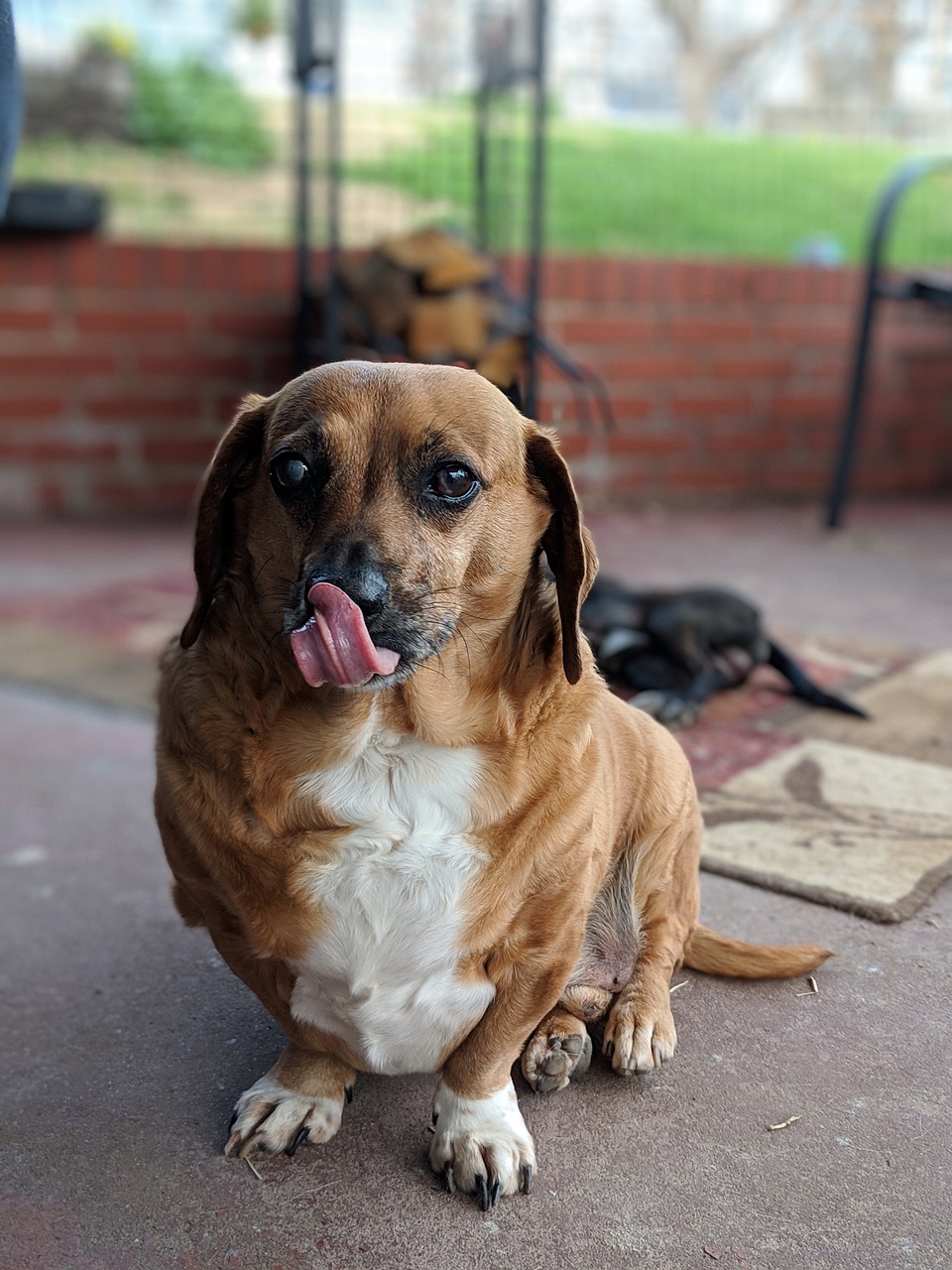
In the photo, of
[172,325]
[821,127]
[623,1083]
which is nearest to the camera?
[623,1083]

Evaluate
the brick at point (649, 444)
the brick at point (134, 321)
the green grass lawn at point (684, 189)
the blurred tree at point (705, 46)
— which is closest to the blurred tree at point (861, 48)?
the blurred tree at point (705, 46)

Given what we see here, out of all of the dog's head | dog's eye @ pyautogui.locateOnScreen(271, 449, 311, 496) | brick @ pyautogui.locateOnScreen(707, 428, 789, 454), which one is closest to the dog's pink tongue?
the dog's head

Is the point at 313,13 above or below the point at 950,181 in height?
above

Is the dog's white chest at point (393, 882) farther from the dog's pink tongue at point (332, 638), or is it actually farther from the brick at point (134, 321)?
the brick at point (134, 321)

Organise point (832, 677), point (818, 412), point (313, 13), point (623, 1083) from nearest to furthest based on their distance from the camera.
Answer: point (623, 1083), point (832, 677), point (313, 13), point (818, 412)

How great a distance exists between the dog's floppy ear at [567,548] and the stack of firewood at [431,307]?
3.58m

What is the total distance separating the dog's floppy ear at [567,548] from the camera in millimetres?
1629

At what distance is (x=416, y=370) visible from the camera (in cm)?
157

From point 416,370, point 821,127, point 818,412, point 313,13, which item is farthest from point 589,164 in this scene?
point 416,370

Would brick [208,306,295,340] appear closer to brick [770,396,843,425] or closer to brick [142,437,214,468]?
brick [142,437,214,468]

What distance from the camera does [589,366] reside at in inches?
259

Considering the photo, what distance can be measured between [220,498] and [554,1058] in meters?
0.92

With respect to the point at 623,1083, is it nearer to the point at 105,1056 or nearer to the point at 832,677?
the point at 105,1056

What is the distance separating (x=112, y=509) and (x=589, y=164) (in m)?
3.73
